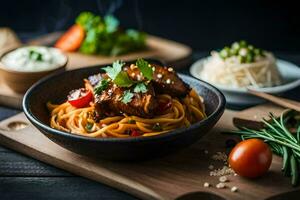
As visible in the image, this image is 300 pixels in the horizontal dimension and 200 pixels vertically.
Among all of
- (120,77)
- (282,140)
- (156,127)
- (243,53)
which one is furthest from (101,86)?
(243,53)

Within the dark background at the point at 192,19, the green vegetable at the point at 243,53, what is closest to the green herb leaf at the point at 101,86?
the green vegetable at the point at 243,53

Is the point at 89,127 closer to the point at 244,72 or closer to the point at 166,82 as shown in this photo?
the point at 166,82

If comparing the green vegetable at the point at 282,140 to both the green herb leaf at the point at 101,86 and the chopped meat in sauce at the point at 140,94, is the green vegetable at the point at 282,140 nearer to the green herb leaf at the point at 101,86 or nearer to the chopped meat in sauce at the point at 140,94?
the chopped meat in sauce at the point at 140,94

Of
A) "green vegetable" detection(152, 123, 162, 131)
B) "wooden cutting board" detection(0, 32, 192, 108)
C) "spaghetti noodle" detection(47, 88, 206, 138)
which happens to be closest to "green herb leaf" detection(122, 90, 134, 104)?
"spaghetti noodle" detection(47, 88, 206, 138)

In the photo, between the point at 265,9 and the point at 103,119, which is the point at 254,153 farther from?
the point at 265,9

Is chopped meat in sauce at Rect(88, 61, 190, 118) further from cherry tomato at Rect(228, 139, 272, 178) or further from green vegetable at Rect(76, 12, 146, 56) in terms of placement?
green vegetable at Rect(76, 12, 146, 56)

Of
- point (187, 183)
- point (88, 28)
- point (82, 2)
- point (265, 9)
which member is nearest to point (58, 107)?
point (187, 183)
